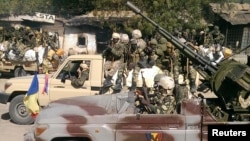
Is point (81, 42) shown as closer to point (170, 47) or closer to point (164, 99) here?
point (170, 47)

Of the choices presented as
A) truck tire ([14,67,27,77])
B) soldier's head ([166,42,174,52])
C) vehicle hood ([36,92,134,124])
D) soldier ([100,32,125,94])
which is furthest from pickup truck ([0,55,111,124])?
truck tire ([14,67,27,77])

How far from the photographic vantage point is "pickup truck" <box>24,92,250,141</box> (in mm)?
5492

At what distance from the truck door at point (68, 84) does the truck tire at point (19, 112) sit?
0.96 m

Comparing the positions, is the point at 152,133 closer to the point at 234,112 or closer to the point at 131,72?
the point at 234,112

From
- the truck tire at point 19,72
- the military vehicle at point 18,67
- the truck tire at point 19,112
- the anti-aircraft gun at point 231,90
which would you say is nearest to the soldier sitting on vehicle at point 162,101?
the anti-aircraft gun at point 231,90

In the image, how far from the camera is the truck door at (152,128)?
5.52m

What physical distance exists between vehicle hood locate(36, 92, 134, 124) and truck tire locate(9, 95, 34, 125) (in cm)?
338

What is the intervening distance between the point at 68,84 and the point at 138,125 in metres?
3.65

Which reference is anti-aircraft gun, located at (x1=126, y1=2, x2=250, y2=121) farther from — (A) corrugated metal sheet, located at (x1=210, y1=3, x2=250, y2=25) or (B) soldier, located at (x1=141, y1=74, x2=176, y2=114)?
(A) corrugated metal sheet, located at (x1=210, y1=3, x2=250, y2=25)

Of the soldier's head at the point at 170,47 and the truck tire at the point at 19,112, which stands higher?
the soldier's head at the point at 170,47

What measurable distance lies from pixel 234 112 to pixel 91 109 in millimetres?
2028

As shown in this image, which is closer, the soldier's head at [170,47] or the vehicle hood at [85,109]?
the vehicle hood at [85,109]

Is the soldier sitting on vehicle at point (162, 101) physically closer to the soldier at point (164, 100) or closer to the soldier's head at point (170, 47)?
the soldier at point (164, 100)

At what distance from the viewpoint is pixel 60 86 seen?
8992 millimetres
